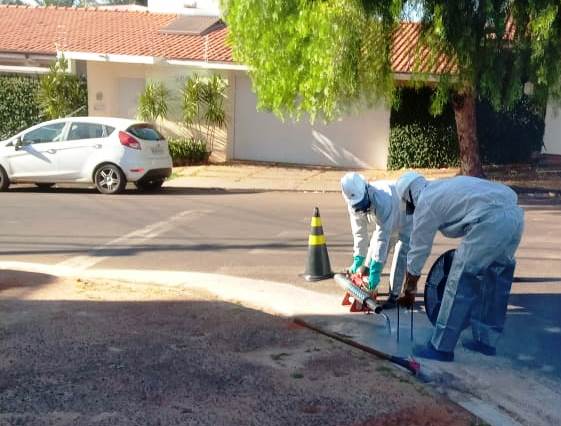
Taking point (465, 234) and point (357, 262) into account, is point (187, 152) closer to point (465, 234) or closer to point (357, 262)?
point (357, 262)

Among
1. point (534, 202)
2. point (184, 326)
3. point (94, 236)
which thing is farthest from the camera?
point (534, 202)

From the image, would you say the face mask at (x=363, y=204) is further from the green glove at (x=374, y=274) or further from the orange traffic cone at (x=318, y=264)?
the orange traffic cone at (x=318, y=264)

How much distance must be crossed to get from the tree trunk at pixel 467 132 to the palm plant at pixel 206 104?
7.07 meters

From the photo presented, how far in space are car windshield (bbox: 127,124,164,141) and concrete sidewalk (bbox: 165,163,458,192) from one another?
1.43 meters

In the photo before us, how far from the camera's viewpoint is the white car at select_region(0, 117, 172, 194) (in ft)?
52.2

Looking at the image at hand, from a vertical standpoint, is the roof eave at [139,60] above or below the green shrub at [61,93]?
above

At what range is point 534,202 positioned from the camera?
15.6m

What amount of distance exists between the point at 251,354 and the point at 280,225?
6550mm

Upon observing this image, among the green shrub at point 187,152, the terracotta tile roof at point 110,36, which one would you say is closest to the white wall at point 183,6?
the terracotta tile roof at point 110,36

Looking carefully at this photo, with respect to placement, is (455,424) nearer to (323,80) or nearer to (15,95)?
(323,80)

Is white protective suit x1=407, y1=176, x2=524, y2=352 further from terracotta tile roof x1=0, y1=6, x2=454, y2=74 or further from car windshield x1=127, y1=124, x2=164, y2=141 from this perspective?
terracotta tile roof x1=0, y1=6, x2=454, y2=74

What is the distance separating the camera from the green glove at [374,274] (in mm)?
6754

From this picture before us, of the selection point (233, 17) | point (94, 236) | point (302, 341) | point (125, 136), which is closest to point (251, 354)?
point (302, 341)

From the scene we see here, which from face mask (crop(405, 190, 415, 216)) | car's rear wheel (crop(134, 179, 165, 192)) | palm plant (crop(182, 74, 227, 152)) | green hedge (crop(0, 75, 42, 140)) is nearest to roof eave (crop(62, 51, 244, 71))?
palm plant (crop(182, 74, 227, 152))
